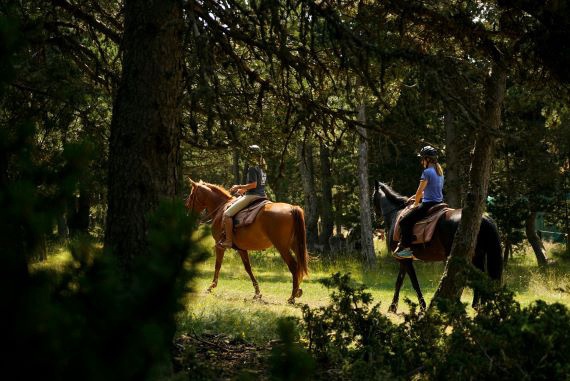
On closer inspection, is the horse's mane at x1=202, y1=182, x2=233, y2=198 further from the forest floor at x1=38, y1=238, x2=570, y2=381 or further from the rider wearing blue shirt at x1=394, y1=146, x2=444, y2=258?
the rider wearing blue shirt at x1=394, y1=146, x2=444, y2=258

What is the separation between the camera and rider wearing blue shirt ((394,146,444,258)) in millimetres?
10844

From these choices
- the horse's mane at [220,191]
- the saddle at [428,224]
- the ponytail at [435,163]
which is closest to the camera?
the ponytail at [435,163]

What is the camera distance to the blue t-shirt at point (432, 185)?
35.4 ft

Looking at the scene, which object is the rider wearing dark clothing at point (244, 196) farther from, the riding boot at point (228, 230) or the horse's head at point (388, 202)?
the horse's head at point (388, 202)

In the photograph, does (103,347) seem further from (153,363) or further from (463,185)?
(463,185)

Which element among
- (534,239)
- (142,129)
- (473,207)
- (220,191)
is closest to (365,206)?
(534,239)

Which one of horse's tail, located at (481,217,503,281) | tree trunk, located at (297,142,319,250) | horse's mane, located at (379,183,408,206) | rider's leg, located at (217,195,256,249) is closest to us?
horse's tail, located at (481,217,503,281)

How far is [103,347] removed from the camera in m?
2.19

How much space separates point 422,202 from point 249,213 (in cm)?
345

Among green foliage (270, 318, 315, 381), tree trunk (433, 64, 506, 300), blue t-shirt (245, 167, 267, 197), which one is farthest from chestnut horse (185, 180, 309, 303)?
green foliage (270, 318, 315, 381)

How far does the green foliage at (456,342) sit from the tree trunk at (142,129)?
195cm

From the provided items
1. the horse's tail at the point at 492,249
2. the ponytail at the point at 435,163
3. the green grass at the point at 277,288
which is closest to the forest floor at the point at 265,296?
the green grass at the point at 277,288

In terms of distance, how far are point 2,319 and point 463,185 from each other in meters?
19.7

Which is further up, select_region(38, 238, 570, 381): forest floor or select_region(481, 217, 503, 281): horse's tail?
select_region(481, 217, 503, 281): horse's tail
